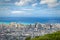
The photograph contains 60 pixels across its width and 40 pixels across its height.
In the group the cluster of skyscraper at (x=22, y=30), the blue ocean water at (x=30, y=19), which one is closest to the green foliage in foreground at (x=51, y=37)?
the cluster of skyscraper at (x=22, y=30)

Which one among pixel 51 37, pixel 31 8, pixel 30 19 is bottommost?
pixel 51 37

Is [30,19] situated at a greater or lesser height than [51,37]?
greater

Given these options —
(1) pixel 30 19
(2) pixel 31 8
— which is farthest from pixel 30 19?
(2) pixel 31 8

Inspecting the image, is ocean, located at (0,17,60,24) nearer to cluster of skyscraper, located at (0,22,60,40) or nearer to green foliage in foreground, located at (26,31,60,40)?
cluster of skyscraper, located at (0,22,60,40)

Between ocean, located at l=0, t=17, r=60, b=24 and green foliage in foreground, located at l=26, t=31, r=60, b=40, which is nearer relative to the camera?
green foliage in foreground, located at l=26, t=31, r=60, b=40

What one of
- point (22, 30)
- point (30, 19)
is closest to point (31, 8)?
point (30, 19)

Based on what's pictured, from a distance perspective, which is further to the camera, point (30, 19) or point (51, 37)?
point (30, 19)

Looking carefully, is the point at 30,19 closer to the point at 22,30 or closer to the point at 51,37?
the point at 22,30

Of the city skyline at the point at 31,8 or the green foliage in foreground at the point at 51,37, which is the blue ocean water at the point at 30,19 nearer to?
the city skyline at the point at 31,8

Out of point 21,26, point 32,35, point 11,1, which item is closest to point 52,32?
point 32,35

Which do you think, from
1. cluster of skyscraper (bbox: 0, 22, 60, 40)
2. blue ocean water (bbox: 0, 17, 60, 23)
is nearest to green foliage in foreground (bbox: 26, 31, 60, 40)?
cluster of skyscraper (bbox: 0, 22, 60, 40)

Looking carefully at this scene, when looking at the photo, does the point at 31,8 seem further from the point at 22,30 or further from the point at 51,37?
the point at 51,37
